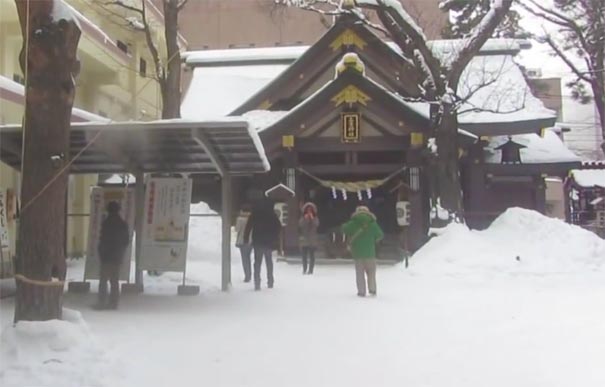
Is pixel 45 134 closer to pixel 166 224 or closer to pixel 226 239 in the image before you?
pixel 166 224

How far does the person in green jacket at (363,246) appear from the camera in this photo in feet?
37.3

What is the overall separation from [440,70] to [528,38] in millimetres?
11249

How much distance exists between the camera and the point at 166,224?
11.9 metres

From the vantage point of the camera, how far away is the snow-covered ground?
19.9 feet

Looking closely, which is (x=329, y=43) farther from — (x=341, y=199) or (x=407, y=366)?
(x=407, y=366)

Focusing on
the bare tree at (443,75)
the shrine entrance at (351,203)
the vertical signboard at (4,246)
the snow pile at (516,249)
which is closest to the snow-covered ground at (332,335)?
the snow pile at (516,249)

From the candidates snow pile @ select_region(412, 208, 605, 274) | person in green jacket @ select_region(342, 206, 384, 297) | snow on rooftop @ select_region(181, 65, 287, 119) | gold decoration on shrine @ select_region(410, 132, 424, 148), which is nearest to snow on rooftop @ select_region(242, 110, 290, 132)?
snow on rooftop @ select_region(181, 65, 287, 119)

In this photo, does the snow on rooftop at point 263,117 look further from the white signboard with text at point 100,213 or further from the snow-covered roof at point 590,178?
the snow-covered roof at point 590,178

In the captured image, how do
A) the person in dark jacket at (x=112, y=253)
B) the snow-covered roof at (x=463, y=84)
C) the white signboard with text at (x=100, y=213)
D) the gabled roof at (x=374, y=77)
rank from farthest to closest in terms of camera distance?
the gabled roof at (x=374, y=77) → the snow-covered roof at (x=463, y=84) → the white signboard with text at (x=100, y=213) → the person in dark jacket at (x=112, y=253)

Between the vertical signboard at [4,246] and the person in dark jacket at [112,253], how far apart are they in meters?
3.99

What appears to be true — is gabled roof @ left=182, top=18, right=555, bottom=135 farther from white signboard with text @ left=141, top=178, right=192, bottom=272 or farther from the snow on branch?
white signboard with text @ left=141, top=178, right=192, bottom=272

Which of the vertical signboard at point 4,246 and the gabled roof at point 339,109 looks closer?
the vertical signboard at point 4,246

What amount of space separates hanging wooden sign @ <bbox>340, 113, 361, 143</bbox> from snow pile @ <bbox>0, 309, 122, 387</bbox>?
13.5 metres

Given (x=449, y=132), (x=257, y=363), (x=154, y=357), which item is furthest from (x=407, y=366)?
(x=449, y=132)
